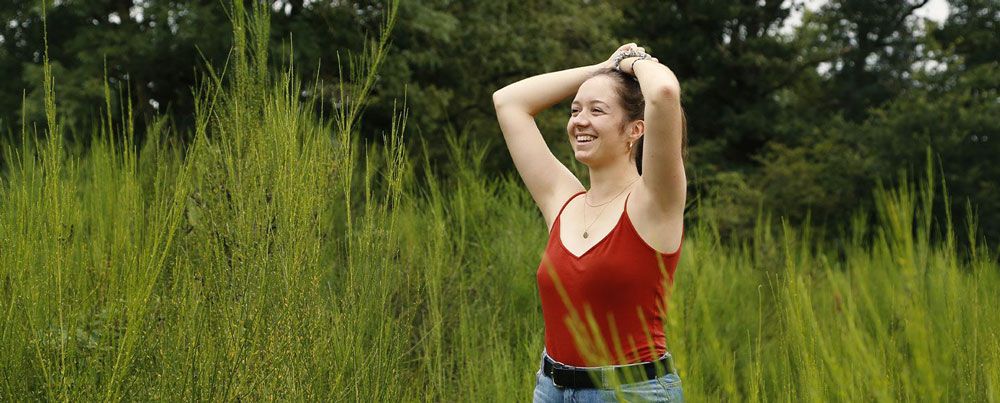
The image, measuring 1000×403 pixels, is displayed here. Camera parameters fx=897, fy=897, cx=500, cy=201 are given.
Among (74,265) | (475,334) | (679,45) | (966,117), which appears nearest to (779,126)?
(679,45)

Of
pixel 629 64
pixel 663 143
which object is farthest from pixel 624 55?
pixel 663 143

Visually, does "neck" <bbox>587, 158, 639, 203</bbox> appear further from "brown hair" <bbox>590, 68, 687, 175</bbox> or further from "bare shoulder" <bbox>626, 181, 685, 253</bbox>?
"bare shoulder" <bbox>626, 181, 685, 253</bbox>

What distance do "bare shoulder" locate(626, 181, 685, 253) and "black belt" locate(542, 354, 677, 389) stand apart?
253 millimetres

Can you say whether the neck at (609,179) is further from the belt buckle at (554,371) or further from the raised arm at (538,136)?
the belt buckle at (554,371)

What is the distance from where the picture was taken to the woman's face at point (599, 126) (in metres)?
2.15

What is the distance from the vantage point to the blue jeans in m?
1.85

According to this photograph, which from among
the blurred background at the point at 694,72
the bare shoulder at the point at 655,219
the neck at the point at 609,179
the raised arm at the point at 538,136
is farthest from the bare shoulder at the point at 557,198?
the blurred background at the point at 694,72

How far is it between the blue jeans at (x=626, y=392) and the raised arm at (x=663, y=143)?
1.20 feet

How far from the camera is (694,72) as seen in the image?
21.8m

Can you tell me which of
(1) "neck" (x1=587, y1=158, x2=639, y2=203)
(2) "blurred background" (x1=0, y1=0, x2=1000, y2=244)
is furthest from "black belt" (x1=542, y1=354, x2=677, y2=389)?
(2) "blurred background" (x1=0, y1=0, x2=1000, y2=244)

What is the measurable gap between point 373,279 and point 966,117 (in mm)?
15083

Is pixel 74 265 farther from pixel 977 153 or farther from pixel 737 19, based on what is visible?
pixel 737 19

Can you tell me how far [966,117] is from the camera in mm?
14758

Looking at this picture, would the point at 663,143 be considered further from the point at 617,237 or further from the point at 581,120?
the point at 581,120
